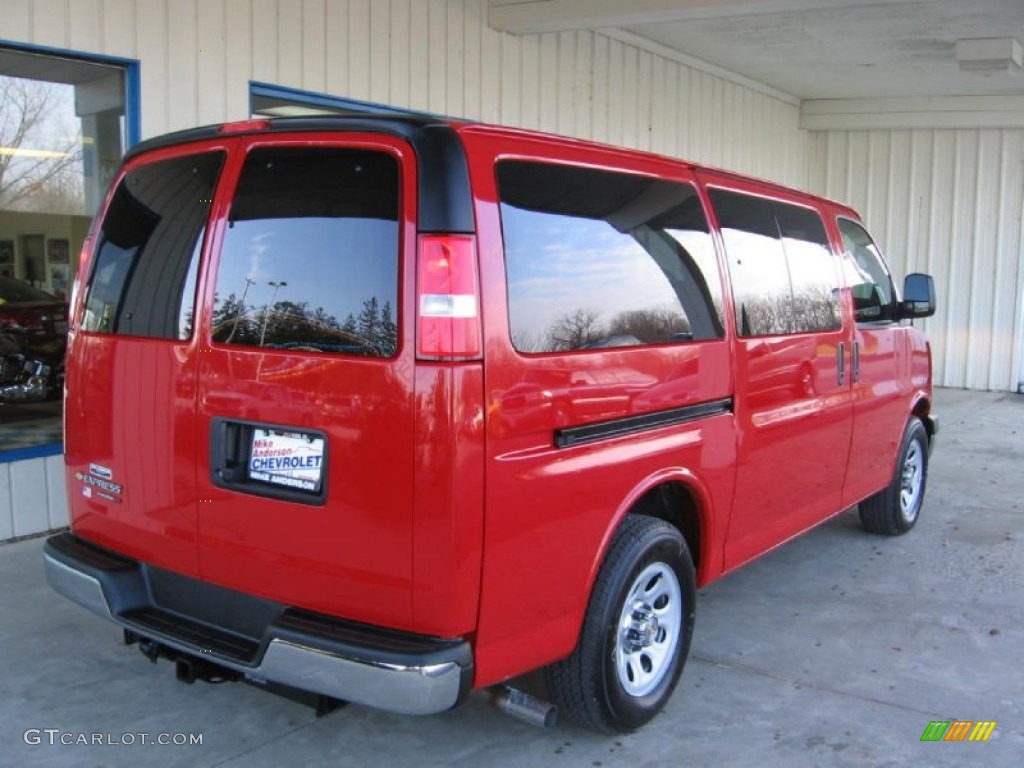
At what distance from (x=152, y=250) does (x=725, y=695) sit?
9.18 feet

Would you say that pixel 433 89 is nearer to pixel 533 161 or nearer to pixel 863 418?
pixel 863 418

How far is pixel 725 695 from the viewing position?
393 cm

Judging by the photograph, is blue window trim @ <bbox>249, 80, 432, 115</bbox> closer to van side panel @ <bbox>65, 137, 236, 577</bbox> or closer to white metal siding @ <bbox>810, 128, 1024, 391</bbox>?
van side panel @ <bbox>65, 137, 236, 577</bbox>

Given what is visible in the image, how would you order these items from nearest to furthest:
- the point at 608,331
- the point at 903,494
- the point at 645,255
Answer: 1. the point at 608,331
2. the point at 645,255
3. the point at 903,494

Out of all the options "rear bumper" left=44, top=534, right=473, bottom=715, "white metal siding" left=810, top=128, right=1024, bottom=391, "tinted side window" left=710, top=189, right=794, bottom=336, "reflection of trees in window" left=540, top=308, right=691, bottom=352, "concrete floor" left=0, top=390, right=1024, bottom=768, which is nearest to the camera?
"rear bumper" left=44, top=534, right=473, bottom=715

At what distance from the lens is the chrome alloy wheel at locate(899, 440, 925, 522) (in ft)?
20.5

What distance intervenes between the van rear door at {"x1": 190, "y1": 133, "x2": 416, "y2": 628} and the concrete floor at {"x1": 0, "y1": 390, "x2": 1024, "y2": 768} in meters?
0.89

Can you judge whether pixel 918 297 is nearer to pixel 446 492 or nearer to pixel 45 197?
pixel 446 492

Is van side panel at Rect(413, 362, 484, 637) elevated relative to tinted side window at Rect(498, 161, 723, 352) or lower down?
lower down

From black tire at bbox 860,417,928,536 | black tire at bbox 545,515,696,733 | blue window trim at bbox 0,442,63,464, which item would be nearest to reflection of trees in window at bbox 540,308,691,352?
black tire at bbox 545,515,696,733

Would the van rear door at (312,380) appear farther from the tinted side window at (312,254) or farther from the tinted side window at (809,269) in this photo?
the tinted side window at (809,269)

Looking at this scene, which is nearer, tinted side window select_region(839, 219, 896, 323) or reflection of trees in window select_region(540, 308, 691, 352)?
reflection of trees in window select_region(540, 308, 691, 352)

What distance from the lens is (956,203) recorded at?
44.8 feet

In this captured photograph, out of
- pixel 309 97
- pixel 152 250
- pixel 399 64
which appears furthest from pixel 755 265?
pixel 399 64
